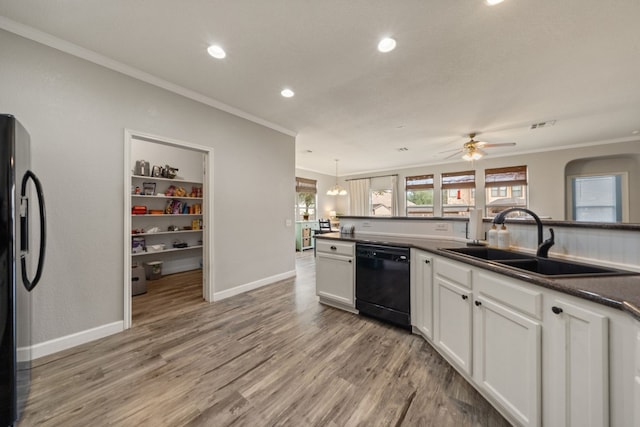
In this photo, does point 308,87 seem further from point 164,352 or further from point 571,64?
point 164,352

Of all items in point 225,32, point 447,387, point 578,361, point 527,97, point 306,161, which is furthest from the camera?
point 306,161

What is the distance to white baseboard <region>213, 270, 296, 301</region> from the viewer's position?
3125 millimetres

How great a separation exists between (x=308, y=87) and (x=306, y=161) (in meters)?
4.15

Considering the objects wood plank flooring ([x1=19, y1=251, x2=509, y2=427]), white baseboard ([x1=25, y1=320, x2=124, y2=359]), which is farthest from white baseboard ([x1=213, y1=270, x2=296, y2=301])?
white baseboard ([x1=25, y1=320, x2=124, y2=359])

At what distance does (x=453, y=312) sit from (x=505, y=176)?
6.01 m

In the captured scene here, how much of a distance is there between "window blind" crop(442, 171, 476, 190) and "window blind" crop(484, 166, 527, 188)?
321 mm

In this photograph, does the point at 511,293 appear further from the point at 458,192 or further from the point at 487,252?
the point at 458,192

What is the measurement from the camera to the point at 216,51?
210 cm

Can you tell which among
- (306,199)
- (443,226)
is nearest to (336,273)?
(443,226)

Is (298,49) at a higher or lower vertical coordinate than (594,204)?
higher

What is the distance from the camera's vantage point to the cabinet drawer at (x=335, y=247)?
8.86 feet

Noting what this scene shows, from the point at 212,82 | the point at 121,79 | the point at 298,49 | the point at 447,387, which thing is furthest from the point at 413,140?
the point at 121,79

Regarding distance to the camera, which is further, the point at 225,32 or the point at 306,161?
the point at 306,161

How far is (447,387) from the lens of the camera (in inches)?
62.9
